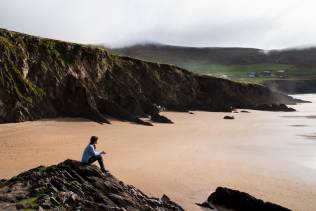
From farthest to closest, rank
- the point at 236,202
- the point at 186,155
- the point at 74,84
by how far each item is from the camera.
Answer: the point at 74,84 < the point at 186,155 < the point at 236,202

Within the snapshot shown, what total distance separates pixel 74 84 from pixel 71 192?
33.4m

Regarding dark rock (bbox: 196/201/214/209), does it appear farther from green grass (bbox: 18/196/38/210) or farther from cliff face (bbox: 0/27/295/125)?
cliff face (bbox: 0/27/295/125)

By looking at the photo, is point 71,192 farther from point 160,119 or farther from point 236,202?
point 160,119

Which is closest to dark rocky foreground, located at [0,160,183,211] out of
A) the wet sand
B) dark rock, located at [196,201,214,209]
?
dark rock, located at [196,201,214,209]


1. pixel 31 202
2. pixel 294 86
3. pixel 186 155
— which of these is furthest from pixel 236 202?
pixel 294 86

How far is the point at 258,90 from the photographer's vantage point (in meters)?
92.2

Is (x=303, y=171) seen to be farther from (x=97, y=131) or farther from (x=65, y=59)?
(x=65, y=59)

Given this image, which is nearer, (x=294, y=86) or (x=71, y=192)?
(x=71, y=192)

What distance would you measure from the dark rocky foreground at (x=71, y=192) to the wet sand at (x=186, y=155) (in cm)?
366

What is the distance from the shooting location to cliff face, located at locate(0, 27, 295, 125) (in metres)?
40.4

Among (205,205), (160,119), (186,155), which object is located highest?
Answer: (205,205)

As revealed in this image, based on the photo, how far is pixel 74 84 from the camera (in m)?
46.4

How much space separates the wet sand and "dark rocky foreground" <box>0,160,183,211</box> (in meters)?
3.66

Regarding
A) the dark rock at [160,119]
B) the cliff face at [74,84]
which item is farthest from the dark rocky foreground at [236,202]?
the dark rock at [160,119]
